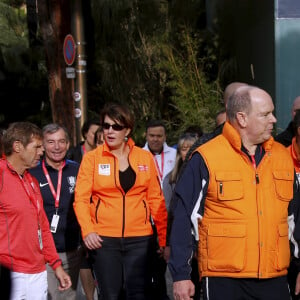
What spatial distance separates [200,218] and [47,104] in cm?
1315

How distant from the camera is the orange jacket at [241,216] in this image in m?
4.19

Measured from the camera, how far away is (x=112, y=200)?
18.6 ft

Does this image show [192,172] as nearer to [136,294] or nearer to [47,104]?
[136,294]

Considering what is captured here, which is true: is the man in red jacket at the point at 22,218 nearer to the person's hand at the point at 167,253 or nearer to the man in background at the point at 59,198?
the person's hand at the point at 167,253

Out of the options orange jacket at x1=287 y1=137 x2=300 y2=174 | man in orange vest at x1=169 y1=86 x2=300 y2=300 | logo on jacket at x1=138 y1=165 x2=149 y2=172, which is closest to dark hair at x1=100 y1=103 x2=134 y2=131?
logo on jacket at x1=138 y1=165 x2=149 y2=172

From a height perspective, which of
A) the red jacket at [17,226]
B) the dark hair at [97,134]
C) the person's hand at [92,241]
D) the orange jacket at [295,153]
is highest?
the dark hair at [97,134]

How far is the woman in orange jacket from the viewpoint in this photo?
5.63 meters

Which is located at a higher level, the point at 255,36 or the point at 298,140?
the point at 255,36

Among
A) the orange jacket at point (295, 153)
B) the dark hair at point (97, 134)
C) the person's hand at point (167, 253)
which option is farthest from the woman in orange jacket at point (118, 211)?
the dark hair at point (97, 134)

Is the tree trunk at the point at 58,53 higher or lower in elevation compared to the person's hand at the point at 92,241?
higher

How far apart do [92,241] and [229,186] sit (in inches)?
65.9

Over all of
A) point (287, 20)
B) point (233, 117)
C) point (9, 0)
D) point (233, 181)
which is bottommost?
point (233, 181)

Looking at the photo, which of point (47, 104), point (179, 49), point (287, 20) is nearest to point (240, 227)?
point (287, 20)

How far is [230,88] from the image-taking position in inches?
204
